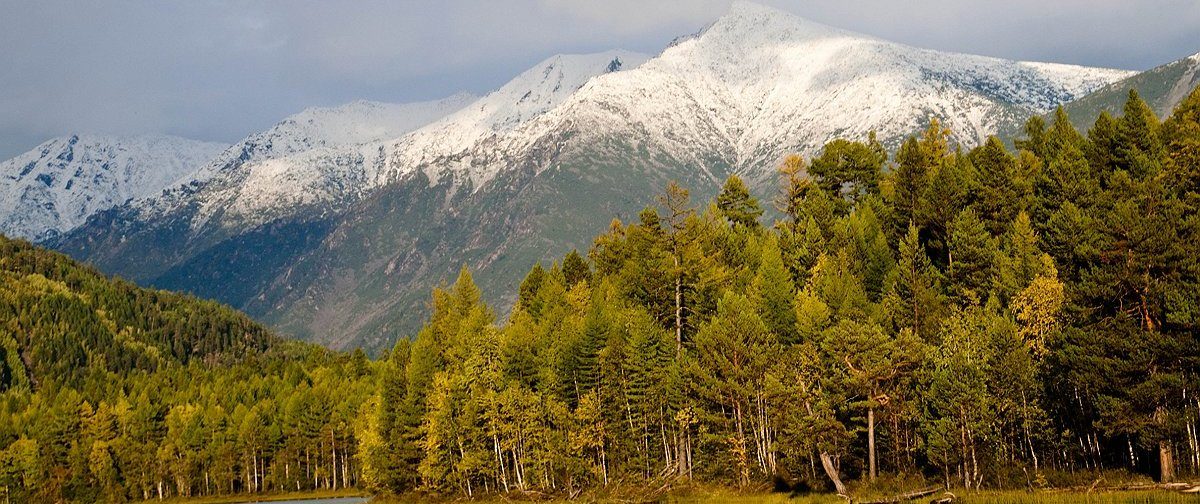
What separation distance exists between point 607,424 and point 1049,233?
38.9 m

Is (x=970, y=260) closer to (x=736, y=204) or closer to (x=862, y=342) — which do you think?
(x=862, y=342)

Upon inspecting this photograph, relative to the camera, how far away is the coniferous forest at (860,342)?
6103 cm

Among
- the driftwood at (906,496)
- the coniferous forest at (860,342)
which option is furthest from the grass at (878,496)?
the coniferous forest at (860,342)

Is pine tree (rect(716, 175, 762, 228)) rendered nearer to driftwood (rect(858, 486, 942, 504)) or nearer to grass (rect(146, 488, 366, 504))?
driftwood (rect(858, 486, 942, 504))

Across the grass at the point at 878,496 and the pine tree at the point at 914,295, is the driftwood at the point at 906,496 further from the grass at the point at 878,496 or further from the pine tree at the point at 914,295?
the pine tree at the point at 914,295

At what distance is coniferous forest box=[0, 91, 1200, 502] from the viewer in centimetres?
6103

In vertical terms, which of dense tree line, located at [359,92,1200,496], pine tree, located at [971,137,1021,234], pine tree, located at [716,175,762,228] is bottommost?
dense tree line, located at [359,92,1200,496]

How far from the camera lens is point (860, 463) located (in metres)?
76.0

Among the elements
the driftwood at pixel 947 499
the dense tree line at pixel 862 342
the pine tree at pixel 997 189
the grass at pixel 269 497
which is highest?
the pine tree at pixel 997 189

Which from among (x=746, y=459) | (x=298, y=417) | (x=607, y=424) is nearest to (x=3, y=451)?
(x=298, y=417)

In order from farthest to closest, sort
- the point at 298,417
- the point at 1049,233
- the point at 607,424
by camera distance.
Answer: the point at 298,417
the point at 607,424
the point at 1049,233

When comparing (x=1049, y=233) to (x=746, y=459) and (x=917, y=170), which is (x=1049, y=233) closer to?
(x=917, y=170)

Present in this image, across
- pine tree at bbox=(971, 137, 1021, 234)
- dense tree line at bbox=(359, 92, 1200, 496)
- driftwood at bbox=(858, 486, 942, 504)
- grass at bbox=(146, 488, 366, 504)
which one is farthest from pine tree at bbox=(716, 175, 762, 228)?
grass at bbox=(146, 488, 366, 504)

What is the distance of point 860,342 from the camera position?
68.9 meters
